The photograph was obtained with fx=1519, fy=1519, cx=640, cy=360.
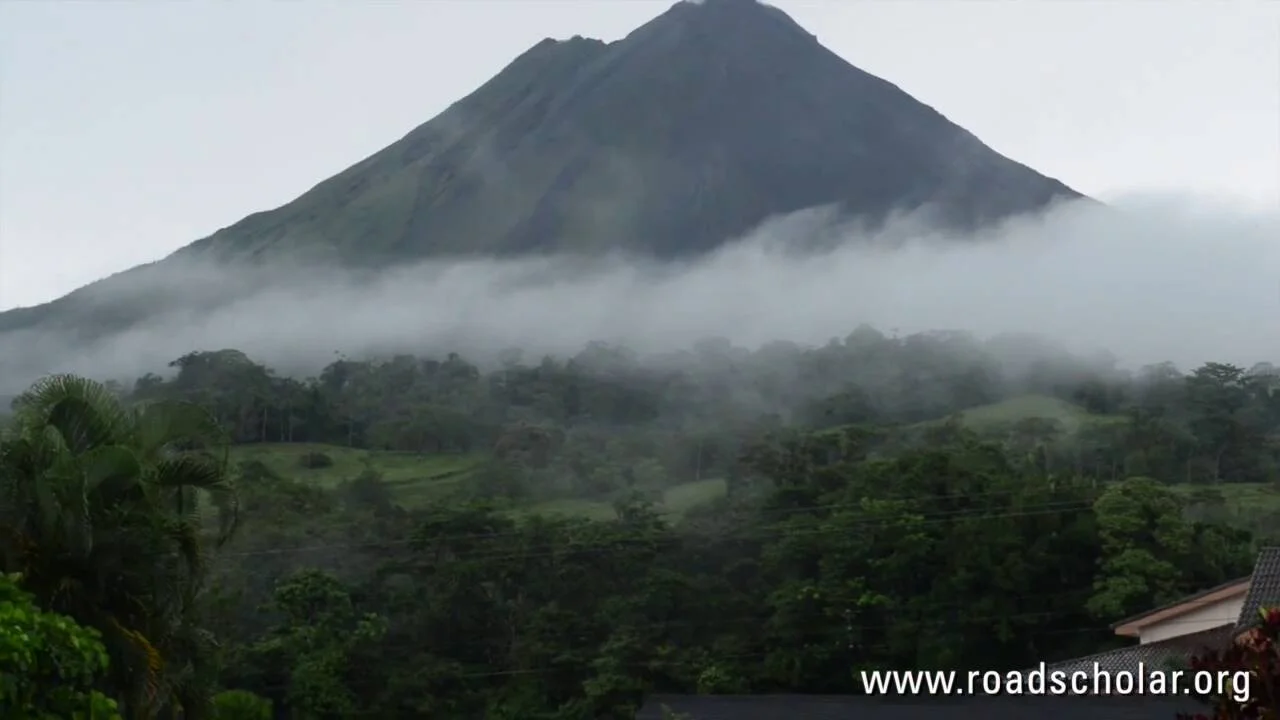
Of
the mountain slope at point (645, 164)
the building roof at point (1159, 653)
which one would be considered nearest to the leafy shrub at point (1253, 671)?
the building roof at point (1159, 653)

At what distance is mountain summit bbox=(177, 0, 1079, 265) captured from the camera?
154m

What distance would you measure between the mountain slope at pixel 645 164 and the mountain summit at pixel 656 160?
20 centimetres

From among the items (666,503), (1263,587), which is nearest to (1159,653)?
(1263,587)

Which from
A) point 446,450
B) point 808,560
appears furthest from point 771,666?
point 446,450

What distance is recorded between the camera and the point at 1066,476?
41.1 meters

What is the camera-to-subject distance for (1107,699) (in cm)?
1858

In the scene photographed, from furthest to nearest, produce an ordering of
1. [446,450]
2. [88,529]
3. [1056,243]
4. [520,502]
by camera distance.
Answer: [1056,243], [446,450], [520,502], [88,529]

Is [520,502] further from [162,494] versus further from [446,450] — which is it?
[162,494]

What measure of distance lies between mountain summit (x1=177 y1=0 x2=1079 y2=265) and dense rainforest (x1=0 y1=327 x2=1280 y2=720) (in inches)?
2985

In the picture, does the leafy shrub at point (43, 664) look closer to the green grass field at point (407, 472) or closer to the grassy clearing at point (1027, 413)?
the green grass field at point (407, 472)

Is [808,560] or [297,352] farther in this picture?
[297,352]

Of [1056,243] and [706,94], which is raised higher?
[706,94]

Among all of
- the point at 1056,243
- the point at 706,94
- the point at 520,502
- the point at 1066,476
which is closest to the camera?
the point at 1066,476

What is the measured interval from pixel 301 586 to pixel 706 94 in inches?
5522
